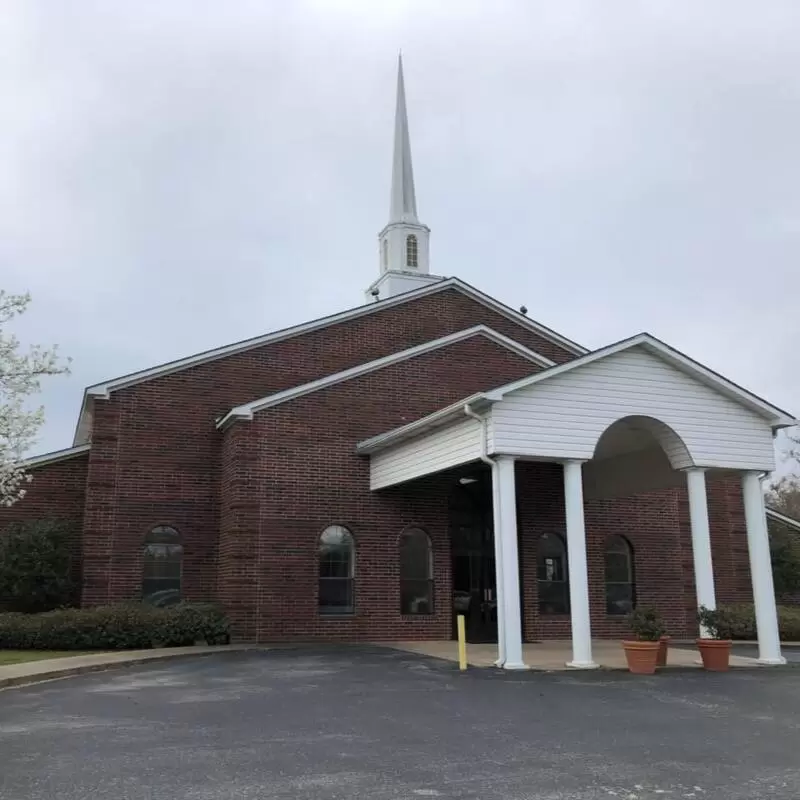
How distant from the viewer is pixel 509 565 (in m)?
15.1

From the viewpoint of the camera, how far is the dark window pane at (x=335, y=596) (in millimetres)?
20250

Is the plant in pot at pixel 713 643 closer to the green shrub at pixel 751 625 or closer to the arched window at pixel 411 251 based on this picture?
the green shrub at pixel 751 625

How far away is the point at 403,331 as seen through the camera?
83.3 ft

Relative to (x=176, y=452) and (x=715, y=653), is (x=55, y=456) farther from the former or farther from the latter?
(x=715, y=653)

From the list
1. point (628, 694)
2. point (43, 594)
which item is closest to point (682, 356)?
point (628, 694)

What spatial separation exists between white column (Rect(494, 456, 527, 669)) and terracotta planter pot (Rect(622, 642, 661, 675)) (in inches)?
68.7

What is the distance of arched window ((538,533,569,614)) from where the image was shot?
22.0 meters

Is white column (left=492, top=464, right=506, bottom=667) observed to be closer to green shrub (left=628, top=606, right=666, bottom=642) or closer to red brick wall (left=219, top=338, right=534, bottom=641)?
green shrub (left=628, top=606, right=666, bottom=642)

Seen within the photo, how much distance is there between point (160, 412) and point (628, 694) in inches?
542

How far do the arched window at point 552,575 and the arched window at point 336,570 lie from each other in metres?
4.85

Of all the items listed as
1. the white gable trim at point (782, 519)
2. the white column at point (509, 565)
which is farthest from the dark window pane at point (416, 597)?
the white gable trim at point (782, 519)

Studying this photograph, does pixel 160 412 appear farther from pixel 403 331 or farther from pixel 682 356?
pixel 682 356

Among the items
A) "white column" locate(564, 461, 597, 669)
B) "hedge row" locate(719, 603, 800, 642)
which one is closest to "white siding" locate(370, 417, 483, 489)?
"white column" locate(564, 461, 597, 669)

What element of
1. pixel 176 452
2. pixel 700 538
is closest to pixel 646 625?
pixel 700 538
